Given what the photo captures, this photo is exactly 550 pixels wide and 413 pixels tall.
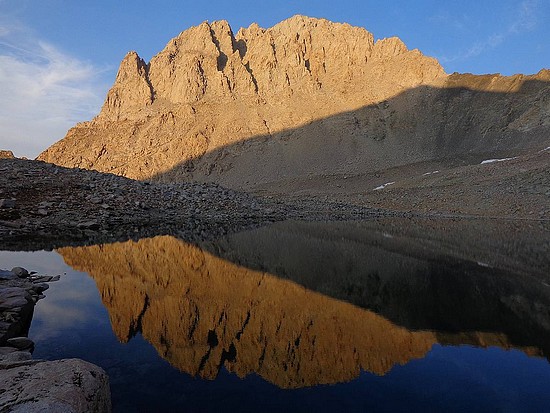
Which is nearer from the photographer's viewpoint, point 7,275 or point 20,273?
point 7,275

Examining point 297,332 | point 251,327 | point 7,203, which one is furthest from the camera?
point 7,203

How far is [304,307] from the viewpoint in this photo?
9812 mm

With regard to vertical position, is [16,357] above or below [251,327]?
above

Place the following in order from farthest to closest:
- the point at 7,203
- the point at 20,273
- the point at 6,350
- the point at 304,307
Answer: the point at 7,203
the point at 20,273
the point at 304,307
the point at 6,350

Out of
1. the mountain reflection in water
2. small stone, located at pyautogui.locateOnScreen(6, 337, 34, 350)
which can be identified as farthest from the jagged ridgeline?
small stone, located at pyautogui.locateOnScreen(6, 337, 34, 350)

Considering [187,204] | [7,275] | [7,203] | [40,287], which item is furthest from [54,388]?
[187,204]

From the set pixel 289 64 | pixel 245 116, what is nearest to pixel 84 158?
pixel 245 116

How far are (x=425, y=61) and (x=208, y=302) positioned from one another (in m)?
127

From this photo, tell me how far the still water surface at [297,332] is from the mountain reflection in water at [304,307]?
5 cm

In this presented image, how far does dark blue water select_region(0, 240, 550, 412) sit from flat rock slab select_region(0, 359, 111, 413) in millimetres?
994

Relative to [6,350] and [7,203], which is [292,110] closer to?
[7,203]

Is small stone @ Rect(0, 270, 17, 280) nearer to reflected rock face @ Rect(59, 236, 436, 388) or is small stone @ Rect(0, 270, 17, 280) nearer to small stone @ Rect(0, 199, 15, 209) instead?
reflected rock face @ Rect(59, 236, 436, 388)

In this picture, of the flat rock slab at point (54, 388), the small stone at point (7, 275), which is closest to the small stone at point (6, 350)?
the flat rock slab at point (54, 388)

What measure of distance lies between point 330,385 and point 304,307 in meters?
3.67
